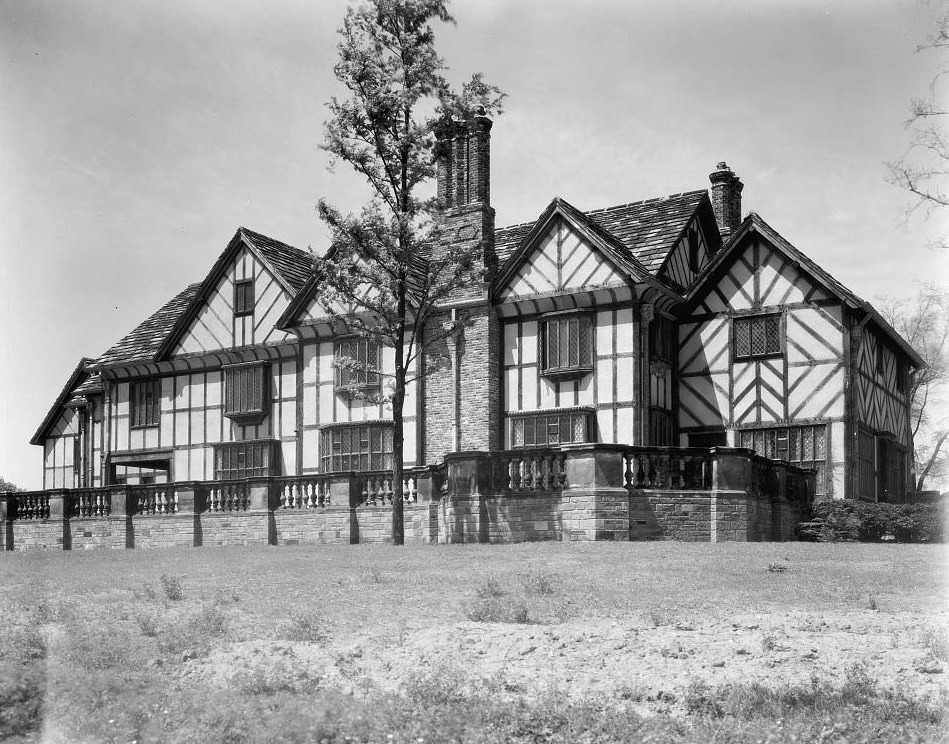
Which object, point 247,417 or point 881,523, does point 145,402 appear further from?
point 881,523

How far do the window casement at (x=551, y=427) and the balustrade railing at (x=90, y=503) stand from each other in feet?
35.2

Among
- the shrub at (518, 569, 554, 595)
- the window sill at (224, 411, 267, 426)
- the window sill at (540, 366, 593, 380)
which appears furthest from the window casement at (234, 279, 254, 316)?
the shrub at (518, 569, 554, 595)

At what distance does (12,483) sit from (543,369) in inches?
2324

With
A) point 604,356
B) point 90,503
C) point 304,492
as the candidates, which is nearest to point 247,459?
point 90,503

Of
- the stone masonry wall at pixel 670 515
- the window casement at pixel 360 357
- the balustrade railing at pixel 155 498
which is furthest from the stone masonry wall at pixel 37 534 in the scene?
the stone masonry wall at pixel 670 515

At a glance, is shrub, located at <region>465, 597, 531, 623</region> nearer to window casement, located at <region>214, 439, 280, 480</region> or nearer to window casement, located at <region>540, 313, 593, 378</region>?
window casement, located at <region>540, 313, 593, 378</region>

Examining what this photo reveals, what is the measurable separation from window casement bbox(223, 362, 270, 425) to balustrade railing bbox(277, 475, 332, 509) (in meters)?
7.01

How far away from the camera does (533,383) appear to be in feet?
97.3

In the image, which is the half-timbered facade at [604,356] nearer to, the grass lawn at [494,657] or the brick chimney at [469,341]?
the brick chimney at [469,341]

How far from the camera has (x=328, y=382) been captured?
32.6m

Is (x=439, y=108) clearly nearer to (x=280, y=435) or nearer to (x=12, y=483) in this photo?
(x=280, y=435)

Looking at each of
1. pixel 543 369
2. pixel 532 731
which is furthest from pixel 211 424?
pixel 532 731

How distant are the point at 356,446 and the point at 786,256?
12308 mm

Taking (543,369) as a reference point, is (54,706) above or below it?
below
